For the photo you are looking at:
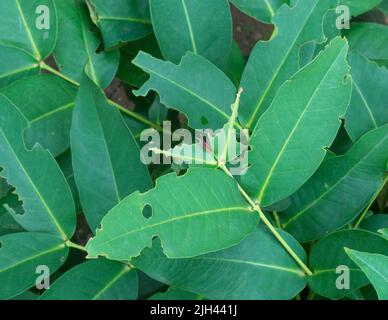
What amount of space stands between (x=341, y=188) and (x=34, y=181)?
424mm

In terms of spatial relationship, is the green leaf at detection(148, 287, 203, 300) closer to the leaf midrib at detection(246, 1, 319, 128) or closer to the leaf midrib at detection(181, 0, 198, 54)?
the leaf midrib at detection(246, 1, 319, 128)

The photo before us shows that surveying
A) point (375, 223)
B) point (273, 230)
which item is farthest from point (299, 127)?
point (375, 223)

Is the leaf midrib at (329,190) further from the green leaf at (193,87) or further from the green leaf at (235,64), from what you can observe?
the green leaf at (235,64)

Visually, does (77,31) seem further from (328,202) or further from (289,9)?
(328,202)

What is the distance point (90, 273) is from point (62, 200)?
0.11 meters

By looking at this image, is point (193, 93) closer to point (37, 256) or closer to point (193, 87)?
point (193, 87)

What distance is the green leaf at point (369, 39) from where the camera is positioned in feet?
3.33

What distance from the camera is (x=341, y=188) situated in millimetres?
832

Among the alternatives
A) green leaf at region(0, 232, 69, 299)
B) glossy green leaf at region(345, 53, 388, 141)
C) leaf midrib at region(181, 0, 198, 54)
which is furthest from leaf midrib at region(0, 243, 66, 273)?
glossy green leaf at region(345, 53, 388, 141)

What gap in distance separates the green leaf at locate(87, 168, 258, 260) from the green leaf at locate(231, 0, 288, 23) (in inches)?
13.9

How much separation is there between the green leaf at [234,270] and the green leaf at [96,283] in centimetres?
10

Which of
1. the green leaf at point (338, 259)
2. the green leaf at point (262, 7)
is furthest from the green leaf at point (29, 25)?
the green leaf at point (338, 259)

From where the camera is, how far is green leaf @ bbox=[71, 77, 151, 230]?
0.83m

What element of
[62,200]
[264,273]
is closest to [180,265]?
[264,273]
